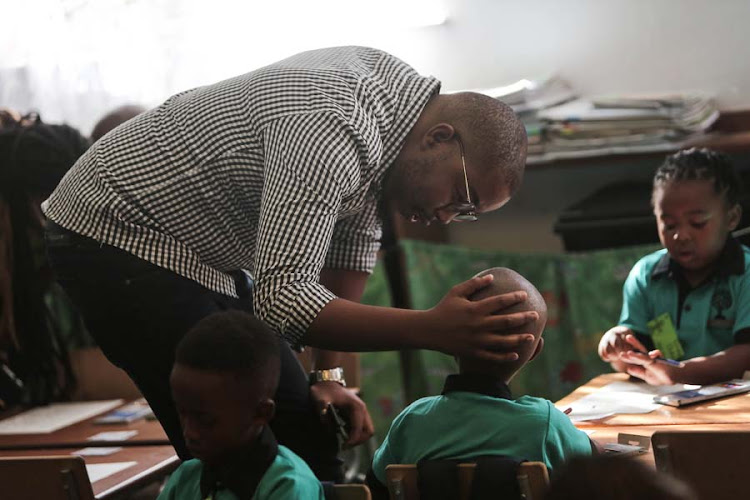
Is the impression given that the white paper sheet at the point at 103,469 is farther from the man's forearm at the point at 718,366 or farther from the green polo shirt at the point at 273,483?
the man's forearm at the point at 718,366

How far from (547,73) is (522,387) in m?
1.22

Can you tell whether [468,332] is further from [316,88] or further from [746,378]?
[746,378]

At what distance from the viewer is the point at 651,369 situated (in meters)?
2.37

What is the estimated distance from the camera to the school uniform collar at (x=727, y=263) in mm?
2588

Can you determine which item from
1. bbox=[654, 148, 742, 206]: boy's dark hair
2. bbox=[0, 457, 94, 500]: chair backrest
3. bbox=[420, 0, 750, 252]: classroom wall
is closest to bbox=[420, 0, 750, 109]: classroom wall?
bbox=[420, 0, 750, 252]: classroom wall

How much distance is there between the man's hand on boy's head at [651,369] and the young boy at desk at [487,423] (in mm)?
533

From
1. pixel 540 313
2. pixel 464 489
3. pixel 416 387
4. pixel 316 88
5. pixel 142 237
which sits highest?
pixel 316 88

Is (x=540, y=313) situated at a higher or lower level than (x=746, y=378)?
higher

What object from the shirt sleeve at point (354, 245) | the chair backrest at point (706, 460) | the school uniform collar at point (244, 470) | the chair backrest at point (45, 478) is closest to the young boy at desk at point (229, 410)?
the school uniform collar at point (244, 470)

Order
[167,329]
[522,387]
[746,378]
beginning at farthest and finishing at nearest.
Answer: [522,387], [746,378], [167,329]

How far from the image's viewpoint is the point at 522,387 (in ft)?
12.8

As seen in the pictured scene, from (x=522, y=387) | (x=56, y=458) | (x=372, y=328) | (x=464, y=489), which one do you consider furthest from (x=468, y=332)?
(x=522, y=387)

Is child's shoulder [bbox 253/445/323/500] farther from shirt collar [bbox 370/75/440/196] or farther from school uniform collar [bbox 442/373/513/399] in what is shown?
shirt collar [bbox 370/75/440/196]

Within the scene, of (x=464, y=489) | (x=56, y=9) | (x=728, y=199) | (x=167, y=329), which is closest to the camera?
(x=464, y=489)
